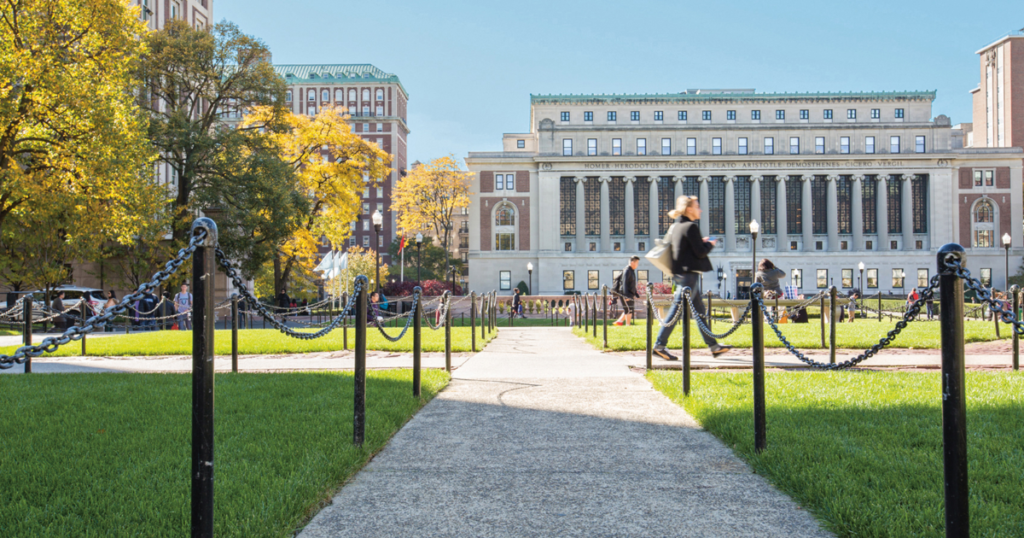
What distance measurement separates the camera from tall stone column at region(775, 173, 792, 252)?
254ft

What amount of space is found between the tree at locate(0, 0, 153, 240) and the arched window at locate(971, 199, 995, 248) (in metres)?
86.3

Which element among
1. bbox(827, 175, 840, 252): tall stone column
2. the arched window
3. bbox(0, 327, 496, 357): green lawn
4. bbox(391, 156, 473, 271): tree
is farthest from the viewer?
the arched window

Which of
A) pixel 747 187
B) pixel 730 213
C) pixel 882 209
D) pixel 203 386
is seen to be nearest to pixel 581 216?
pixel 730 213

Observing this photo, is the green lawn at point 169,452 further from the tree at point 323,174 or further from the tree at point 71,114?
the tree at point 323,174

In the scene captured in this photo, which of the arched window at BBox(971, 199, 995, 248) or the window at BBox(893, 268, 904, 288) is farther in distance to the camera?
the arched window at BBox(971, 199, 995, 248)

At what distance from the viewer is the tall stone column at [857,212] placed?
7719 centimetres

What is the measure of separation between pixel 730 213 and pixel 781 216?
6044 millimetres

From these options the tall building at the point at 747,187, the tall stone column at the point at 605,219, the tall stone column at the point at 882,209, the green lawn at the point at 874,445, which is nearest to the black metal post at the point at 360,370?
the green lawn at the point at 874,445

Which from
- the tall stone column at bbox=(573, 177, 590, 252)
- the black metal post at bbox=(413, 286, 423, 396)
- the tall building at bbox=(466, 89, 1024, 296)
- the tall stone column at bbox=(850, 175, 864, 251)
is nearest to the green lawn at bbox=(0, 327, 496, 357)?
the black metal post at bbox=(413, 286, 423, 396)

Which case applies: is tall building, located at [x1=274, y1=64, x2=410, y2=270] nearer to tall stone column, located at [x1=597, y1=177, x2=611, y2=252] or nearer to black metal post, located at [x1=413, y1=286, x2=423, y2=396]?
tall stone column, located at [x1=597, y1=177, x2=611, y2=252]

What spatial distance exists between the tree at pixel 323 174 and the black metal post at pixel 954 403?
35881 mm

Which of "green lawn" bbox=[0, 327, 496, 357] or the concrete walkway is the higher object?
the concrete walkway

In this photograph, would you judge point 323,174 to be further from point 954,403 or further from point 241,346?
point 954,403

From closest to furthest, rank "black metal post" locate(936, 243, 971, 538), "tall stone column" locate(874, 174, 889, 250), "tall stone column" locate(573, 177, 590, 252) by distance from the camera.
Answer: "black metal post" locate(936, 243, 971, 538), "tall stone column" locate(874, 174, 889, 250), "tall stone column" locate(573, 177, 590, 252)
